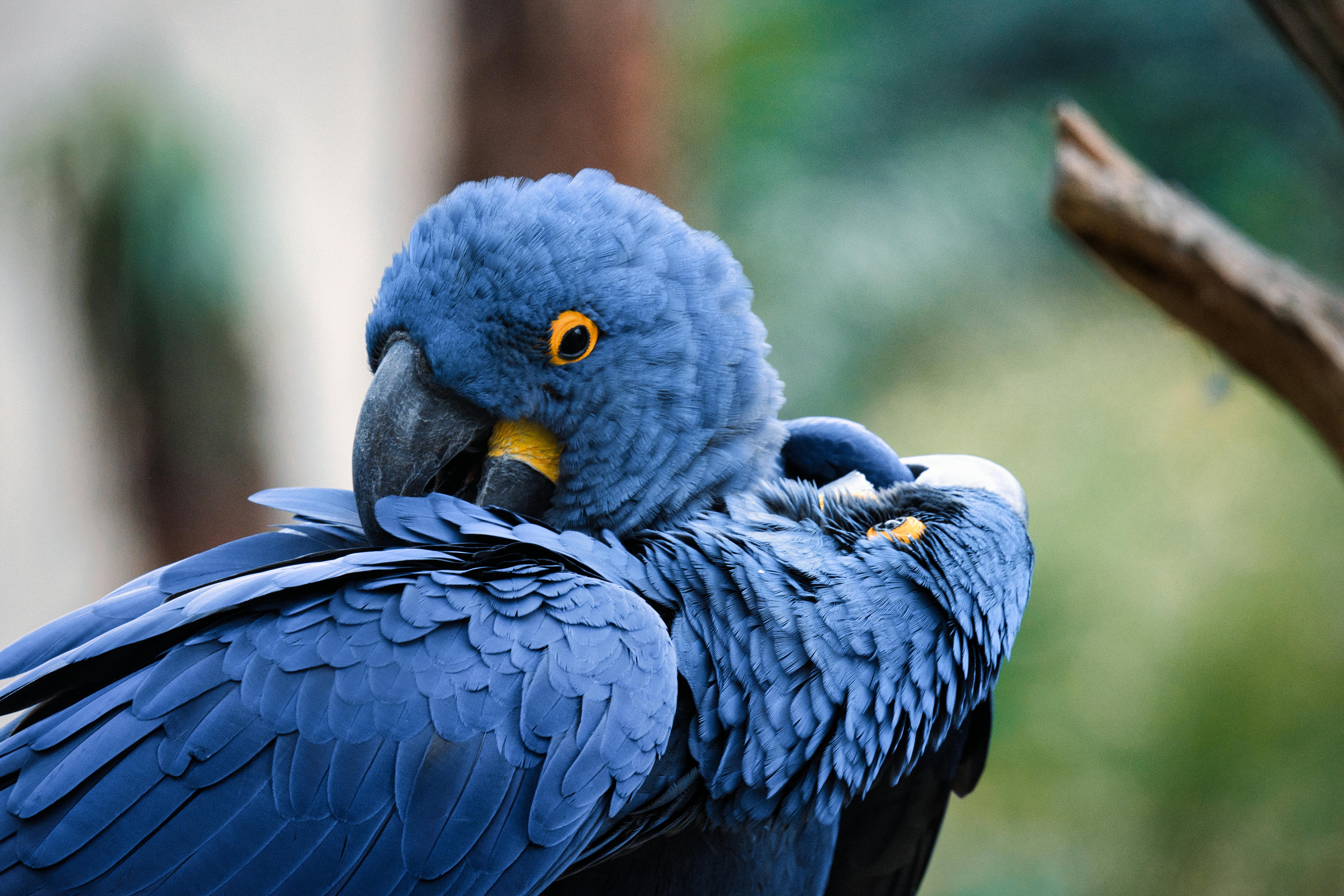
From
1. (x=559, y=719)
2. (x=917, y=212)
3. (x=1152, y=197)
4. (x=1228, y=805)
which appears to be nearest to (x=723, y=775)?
(x=559, y=719)

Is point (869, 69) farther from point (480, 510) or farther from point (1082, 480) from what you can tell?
point (480, 510)

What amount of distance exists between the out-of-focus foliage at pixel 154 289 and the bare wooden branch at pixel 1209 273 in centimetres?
203

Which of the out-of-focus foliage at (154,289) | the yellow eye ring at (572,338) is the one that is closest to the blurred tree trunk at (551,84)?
the out-of-focus foliage at (154,289)

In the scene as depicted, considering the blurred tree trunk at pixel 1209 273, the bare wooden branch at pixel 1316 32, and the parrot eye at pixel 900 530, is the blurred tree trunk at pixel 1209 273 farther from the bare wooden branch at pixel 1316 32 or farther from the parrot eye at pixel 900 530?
→ the parrot eye at pixel 900 530

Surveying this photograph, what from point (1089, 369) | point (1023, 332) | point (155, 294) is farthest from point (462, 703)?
point (1089, 369)

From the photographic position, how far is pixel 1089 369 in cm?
374

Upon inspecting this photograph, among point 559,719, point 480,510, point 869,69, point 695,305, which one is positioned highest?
point 869,69

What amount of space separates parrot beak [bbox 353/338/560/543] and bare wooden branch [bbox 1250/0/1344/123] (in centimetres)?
126

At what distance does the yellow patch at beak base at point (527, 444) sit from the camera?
88 cm

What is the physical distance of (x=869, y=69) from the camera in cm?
351

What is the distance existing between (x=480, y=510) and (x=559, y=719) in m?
0.21

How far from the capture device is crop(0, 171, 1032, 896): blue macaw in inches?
26.5

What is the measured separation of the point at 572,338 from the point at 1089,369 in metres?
3.39

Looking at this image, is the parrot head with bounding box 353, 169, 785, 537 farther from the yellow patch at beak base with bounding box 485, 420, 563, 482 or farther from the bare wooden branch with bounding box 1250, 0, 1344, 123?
the bare wooden branch with bounding box 1250, 0, 1344, 123
